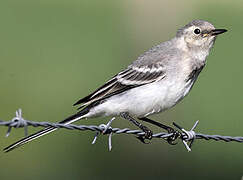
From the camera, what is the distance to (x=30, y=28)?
20000mm

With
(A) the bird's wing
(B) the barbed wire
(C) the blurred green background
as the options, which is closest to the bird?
(A) the bird's wing

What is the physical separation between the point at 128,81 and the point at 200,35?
1.34 meters

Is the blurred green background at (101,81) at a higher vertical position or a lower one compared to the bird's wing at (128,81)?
higher

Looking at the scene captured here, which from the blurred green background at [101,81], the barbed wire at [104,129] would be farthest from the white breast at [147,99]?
the blurred green background at [101,81]

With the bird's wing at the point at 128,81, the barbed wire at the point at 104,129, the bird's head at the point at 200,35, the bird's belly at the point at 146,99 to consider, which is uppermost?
the bird's head at the point at 200,35

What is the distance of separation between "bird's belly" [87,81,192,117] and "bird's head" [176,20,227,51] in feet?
2.59

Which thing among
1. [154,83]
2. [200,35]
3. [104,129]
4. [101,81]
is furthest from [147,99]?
[101,81]

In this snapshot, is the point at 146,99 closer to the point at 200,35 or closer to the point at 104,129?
the point at 200,35

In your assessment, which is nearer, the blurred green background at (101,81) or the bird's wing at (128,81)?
the bird's wing at (128,81)

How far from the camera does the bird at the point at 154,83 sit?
716cm

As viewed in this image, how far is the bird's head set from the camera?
7797 millimetres

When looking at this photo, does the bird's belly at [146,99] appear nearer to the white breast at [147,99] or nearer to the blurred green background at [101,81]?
the white breast at [147,99]
